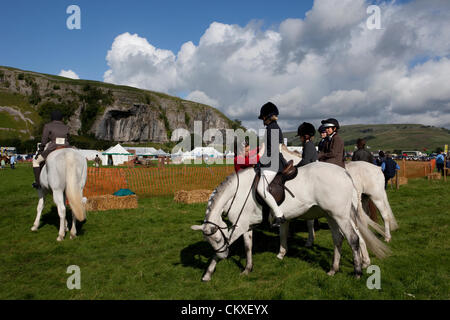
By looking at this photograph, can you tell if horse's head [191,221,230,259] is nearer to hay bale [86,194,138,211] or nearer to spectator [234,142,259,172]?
spectator [234,142,259,172]

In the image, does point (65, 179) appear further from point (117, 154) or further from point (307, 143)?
point (117, 154)

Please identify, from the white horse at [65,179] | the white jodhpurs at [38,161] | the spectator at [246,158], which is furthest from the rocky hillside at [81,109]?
the spectator at [246,158]

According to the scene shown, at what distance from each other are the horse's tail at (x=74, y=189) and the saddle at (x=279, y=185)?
14.6 feet

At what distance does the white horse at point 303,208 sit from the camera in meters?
4.82

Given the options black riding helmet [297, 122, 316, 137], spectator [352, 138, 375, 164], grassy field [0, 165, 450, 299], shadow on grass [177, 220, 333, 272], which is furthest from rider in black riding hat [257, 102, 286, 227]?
spectator [352, 138, 375, 164]

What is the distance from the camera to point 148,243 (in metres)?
7.03

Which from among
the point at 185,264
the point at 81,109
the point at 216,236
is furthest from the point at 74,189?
the point at 81,109

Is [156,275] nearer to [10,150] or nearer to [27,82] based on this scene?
[10,150]

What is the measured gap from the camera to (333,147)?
628 centimetres

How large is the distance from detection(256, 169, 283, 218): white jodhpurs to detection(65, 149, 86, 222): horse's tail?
4.54 metres

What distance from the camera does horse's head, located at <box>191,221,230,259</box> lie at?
184 inches

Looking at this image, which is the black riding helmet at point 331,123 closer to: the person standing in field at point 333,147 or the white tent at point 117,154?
the person standing in field at point 333,147
